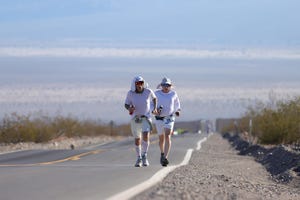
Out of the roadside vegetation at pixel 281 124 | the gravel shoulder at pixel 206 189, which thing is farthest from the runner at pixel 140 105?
the roadside vegetation at pixel 281 124

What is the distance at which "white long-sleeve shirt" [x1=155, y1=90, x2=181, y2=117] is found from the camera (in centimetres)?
1953

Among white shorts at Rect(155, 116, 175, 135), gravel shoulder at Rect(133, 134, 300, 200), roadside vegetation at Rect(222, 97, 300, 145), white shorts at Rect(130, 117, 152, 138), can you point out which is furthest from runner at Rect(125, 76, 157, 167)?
roadside vegetation at Rect(222, 97, 300, 145)

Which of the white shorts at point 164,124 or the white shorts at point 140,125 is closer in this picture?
the white shorts at point 140,125

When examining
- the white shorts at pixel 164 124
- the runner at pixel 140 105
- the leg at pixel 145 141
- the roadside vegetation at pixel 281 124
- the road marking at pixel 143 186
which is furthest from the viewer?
the roadside vegetation at pixel 281 124

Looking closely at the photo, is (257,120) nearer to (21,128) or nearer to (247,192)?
(21,128)

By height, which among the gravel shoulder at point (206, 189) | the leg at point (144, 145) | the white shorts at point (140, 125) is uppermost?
the white shorts at point (140, 125)

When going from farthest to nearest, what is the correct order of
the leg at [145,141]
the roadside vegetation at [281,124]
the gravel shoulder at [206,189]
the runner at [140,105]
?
the roadside vegetation at [281,124] < the leg at [145,141] < the runner at [140,105] < the gravel shoulder at [206,189]

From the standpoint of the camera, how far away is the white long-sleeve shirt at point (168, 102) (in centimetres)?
1953

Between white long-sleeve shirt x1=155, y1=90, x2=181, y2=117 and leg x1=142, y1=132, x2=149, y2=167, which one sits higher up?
white long-sleeve shirt x1=155, y1=90, x2=181, y2=117

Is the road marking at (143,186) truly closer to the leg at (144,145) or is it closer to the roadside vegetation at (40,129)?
the leg at (144,145)

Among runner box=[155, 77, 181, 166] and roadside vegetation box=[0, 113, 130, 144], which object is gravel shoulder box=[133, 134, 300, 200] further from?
roadside vegetation box=[0, 113, 130, 144]

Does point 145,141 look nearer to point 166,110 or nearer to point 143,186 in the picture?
point 166,110

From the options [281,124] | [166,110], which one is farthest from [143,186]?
[281,124]

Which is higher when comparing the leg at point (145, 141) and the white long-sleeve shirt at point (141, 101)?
the white long-sleeve shirt at point (141, 101)
